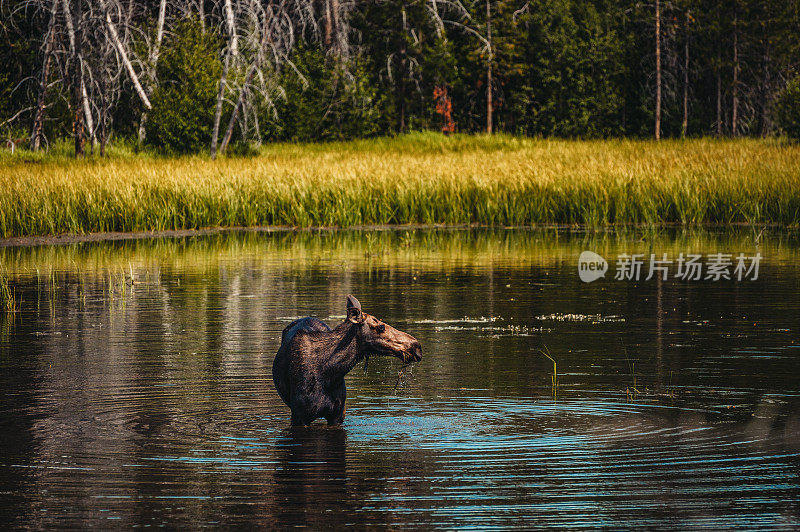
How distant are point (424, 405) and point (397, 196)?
1674cm

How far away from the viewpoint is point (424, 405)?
8.47 meters

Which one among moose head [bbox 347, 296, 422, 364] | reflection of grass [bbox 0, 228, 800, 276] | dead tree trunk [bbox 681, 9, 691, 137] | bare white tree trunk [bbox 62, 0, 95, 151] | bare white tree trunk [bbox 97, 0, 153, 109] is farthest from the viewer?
dead tree trunk [bbox 681, 9, 691, 137]

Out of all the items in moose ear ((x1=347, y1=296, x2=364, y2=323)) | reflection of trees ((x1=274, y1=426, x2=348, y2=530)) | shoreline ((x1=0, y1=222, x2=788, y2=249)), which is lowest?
reflection of trees ((x1=274, y1=426, x2=348, y2=530))

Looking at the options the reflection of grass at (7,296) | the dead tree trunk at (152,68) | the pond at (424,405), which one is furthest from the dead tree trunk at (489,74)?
the reflection of grass at (7,296)

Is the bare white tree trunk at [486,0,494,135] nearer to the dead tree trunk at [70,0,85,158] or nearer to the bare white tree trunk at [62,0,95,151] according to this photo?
the bare white tree trunk at [62,0,95,151]

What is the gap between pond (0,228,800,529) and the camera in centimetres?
613

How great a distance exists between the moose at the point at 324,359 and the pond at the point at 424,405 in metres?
0.17

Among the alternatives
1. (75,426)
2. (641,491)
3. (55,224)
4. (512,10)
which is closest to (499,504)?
(641,491)

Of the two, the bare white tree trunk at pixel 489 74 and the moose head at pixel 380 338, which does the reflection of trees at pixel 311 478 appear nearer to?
the moose head at pixel 380 338

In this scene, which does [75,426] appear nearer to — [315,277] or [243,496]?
[243,496]

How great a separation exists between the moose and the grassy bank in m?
14.7

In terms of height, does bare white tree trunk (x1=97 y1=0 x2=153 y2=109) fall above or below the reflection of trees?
above

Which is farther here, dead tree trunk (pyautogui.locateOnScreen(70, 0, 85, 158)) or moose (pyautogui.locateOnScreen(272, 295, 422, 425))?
dead tree trunk (pyautogui.locateOnScreen(70, 0, 85, 158))

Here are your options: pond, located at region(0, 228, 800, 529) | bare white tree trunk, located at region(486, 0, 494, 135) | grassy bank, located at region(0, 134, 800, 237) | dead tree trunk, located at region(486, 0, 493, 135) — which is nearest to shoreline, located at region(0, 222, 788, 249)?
grassy bank, located at region(0, 134, 800, 237)
